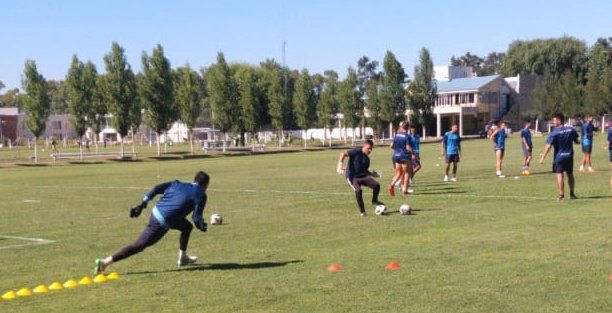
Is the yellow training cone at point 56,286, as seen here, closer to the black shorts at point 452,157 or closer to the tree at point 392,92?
the black shorts at point 452,157

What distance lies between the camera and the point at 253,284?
9.46m

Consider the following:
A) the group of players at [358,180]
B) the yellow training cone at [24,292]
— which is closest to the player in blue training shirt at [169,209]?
the group of players at [358,180]

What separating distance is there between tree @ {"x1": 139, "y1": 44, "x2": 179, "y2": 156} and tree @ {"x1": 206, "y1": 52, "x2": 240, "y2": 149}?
861 cm

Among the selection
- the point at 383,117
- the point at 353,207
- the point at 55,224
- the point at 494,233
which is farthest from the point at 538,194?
the point at 383,117

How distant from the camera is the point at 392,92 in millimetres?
86125

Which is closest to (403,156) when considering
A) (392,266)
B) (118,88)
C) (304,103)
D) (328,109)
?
(392,266)

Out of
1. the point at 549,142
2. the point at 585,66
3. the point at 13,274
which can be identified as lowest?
the point at 13,274

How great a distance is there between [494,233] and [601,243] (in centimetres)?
196

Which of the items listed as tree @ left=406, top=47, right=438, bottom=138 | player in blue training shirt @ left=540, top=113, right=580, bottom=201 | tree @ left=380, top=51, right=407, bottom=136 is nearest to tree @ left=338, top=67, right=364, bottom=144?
tree @ left=380, top=51, right=407, bottom=136

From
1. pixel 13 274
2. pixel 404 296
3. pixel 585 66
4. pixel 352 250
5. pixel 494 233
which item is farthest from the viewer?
pixel 585 66

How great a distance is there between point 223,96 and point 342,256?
217ft

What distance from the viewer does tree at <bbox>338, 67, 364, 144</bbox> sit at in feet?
285

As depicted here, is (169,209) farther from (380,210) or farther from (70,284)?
(380,210)

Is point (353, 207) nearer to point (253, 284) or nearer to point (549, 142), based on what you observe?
point (549, 142)
